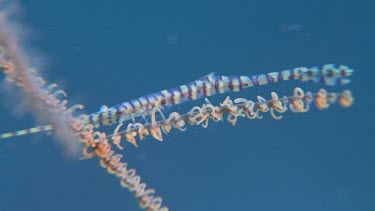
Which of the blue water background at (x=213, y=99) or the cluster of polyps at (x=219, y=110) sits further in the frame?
the blue water background at (x=213, y=99)

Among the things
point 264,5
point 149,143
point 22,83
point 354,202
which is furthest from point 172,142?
point 22,83

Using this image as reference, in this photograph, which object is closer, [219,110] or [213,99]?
[219,110]

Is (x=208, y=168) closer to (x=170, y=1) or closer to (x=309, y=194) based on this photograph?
(x=309, y=194)

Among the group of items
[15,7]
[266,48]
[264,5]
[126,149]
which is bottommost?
[15,7]

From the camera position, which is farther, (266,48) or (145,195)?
(266,48)

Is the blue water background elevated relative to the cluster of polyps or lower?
elevated

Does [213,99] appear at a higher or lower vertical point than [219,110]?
higher

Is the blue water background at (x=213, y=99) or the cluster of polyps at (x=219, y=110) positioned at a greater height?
the blue water background at (x=213, y=99)

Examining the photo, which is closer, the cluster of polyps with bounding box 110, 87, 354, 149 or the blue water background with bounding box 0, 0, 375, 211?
the cluster of polyps with bounding box 110, 87, 354, 149
